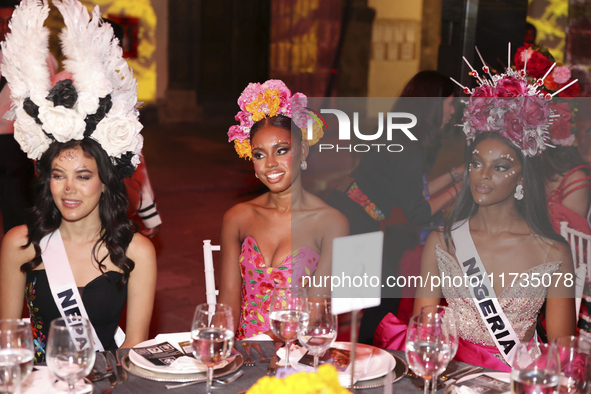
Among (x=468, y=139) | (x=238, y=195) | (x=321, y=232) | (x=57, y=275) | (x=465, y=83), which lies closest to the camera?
(x=57, y=275)

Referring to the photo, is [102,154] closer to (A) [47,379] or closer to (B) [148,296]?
(B) [148,296]

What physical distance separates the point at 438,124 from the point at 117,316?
1647mm

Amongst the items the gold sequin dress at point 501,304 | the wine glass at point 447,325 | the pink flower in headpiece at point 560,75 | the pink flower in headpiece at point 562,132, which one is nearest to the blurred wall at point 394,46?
the pink flower in headpiece at point 562,132

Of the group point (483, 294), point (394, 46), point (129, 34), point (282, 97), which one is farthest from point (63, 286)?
point (129, 34)

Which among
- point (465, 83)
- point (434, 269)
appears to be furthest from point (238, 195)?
point (434, 269)

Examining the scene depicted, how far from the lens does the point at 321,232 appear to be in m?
2.46

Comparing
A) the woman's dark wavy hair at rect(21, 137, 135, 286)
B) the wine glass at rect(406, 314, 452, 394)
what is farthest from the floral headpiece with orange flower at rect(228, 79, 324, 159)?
the wine glass at rect(406, 314, 452, 394)

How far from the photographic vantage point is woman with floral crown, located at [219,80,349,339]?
2.40 meters

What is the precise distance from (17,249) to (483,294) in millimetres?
1609

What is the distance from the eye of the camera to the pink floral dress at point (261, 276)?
7.92 ft

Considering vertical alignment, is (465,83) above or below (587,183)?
above

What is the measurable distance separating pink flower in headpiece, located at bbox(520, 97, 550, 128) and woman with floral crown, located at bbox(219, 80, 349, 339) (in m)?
0.75

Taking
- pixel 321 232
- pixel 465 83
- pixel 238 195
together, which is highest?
pixel 465 83

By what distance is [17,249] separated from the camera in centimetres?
218
